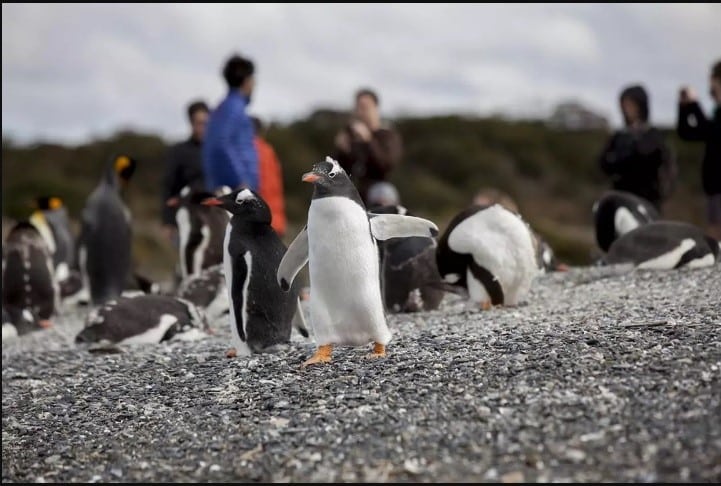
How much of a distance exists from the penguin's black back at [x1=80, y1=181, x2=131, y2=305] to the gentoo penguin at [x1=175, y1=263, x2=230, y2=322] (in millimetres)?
2167

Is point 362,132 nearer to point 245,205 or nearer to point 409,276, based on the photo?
point 409,276

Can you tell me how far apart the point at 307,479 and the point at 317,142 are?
3835 cm

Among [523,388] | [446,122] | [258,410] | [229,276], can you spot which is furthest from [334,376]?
[446,122]

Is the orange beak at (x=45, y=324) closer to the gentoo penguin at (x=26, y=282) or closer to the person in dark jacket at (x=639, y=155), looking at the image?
the gentoo penguin at (x=26, y=282)

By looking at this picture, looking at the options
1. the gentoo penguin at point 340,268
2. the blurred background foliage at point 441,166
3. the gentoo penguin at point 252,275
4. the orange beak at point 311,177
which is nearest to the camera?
the orange beak at point 311,177

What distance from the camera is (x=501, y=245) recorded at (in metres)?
6.91

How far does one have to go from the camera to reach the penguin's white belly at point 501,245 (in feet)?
22.5

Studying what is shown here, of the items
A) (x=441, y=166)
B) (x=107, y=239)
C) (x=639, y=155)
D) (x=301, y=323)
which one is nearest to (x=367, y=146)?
(x=639, y=155)

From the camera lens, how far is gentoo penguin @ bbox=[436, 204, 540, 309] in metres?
6.88

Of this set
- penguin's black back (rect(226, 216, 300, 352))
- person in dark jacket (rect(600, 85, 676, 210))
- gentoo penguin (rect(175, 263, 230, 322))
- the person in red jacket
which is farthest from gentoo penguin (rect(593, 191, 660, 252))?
penguin's black back (rect(226, 216, 300, 352))

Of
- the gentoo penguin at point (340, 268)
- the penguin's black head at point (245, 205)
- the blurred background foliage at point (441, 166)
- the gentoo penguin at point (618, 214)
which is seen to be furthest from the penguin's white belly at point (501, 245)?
the blurred background foliage at point (441, 166)

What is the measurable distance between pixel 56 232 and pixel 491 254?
24.2 ft

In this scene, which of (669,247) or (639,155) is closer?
(669,247)

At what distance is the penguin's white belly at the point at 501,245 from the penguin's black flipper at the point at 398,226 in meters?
1.88
